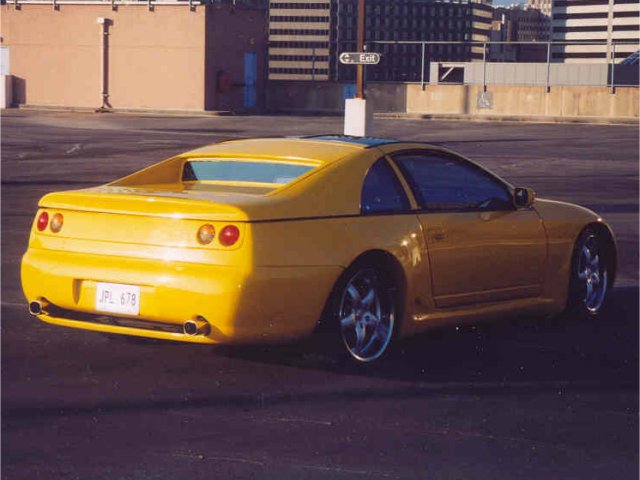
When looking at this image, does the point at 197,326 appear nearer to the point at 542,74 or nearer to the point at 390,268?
the point at 390,268

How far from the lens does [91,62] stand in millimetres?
59125

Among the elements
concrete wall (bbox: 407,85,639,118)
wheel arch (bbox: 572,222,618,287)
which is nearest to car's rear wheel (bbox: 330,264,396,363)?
wheel arch (bbox: 572,222,618,287)

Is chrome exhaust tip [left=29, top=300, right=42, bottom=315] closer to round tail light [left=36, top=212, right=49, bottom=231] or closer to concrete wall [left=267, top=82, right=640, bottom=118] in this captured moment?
round tail light [left=36, top=212, right=49, bottom=231]

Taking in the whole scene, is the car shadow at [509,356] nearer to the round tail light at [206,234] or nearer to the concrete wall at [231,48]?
the round tail light at [206,234]

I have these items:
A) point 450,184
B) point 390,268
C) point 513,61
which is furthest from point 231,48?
point 390,268

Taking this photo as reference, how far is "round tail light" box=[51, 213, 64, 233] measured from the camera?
27.3 ft

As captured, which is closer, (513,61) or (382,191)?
(382,191)

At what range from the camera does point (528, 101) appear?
2208 inches

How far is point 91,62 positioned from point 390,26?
139m

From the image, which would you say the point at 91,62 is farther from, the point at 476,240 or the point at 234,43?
the point at 476,240

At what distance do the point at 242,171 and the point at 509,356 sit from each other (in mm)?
2001

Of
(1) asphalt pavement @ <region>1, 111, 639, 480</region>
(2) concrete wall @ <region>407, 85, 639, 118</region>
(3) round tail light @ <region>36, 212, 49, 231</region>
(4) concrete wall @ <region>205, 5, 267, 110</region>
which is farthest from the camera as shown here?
(4) concrete wall @ <region>205, 5, 267, 110</region>

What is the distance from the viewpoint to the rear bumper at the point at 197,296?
7.66 metres

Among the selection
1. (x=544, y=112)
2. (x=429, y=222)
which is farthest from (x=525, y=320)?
(x=544, y=112)
